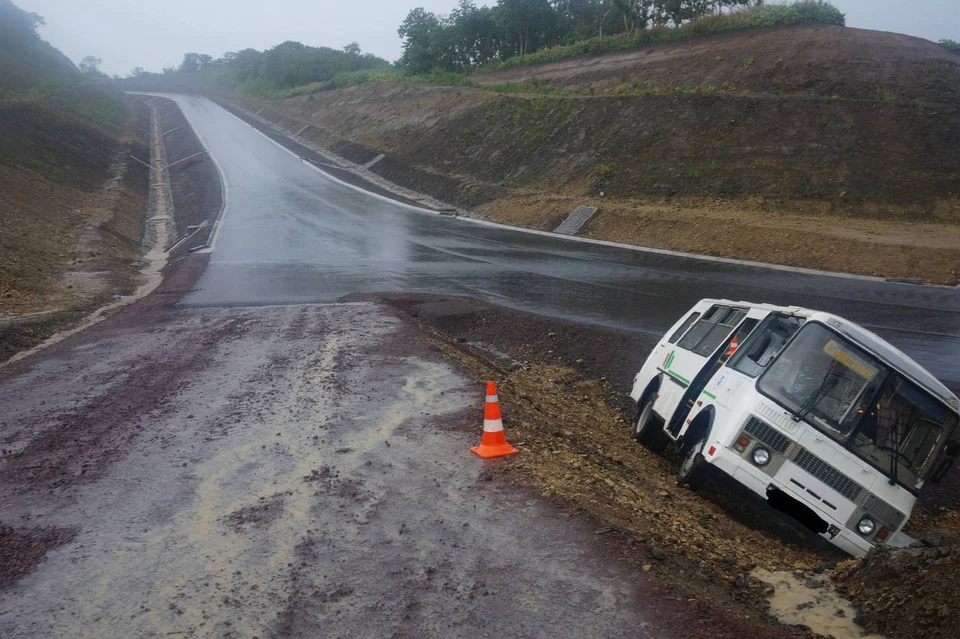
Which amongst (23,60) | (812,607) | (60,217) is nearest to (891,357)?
(812,607)

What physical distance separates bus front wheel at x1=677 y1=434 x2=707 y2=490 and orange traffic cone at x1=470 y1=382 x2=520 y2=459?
187 cm

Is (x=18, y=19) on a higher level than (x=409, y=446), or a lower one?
higher

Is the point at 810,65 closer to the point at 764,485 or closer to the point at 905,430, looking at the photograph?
the point at 905,430

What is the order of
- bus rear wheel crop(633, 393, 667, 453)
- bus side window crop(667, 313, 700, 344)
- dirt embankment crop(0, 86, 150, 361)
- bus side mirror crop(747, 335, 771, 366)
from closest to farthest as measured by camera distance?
bus side mirror crop(747, 335, 771, 366) → bus rear wheel crop(633, 393, 667, 453) → bus side window crop(667, 313, 700, 344) → dirt embankment crop(0, 86, 150, 361)

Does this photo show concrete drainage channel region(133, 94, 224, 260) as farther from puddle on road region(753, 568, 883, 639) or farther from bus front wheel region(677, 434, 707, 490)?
puddle on road region(753, 568, 883, 639)

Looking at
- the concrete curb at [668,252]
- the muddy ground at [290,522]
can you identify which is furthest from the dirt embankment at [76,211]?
the concrete curb at [668,252]

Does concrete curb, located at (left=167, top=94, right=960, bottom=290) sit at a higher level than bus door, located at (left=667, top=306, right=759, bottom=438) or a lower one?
lower

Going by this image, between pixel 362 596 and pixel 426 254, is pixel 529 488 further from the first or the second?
pixel 426 254

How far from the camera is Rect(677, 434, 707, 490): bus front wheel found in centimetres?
784

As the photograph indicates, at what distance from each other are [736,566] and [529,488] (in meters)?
1.85

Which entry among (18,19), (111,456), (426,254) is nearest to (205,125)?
(18,19)

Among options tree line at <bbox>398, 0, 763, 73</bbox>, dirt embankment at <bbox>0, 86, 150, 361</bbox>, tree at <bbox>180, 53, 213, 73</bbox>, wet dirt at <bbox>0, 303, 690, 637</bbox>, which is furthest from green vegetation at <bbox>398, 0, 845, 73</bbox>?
tree at <bbox>180, 53, 213, 73</bbox>

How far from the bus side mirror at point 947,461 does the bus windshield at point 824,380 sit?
2.84ft

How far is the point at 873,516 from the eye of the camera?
6883 millimetres
